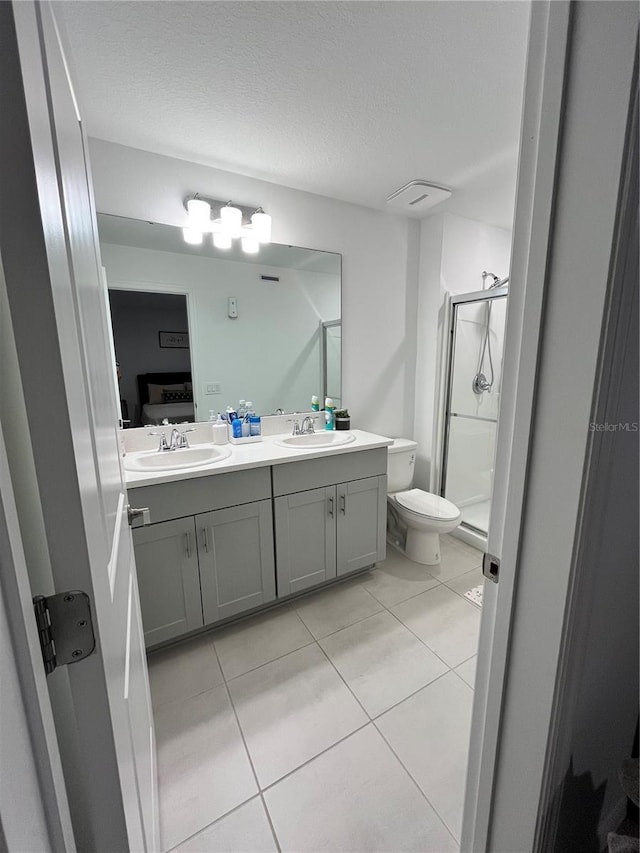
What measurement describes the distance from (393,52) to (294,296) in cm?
120

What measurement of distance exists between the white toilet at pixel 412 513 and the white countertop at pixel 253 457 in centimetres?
44

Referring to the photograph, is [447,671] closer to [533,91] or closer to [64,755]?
[64,755]

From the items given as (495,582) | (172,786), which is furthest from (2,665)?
(172,786)

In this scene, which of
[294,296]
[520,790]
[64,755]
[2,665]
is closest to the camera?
[2,665]

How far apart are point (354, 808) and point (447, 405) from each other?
2.22 metres

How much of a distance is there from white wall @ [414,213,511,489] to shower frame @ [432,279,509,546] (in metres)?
0.03

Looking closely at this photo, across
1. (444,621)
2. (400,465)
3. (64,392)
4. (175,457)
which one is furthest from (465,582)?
(64,392)

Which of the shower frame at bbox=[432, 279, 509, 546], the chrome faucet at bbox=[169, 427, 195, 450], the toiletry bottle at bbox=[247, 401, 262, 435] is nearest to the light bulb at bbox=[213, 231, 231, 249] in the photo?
the toiletry bottle at bbox=[247, 401, 262, 435]

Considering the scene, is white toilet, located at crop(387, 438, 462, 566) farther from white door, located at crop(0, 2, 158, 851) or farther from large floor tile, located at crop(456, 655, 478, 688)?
white door, located at crop(0, 2, 158, 851)

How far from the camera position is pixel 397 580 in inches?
84.0

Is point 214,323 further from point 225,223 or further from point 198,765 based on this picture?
point 198,765

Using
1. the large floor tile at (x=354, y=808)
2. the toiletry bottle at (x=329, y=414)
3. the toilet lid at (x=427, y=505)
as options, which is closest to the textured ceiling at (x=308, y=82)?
the toiletry bottle at (x=329, y=414)

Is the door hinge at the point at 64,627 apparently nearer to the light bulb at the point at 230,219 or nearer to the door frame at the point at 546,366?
the door frame at the point at 546,366

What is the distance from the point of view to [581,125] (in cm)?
52
